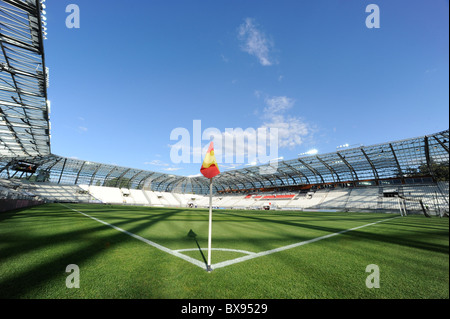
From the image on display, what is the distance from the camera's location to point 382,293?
2.71 metres

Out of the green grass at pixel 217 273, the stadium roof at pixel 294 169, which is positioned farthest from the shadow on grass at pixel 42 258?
the stadium roof at pixel 294 169

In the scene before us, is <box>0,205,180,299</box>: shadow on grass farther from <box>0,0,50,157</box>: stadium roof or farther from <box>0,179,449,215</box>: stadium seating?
<box>0,179,449,215</box>: stadium seating

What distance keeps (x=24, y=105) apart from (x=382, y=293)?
24.7 m

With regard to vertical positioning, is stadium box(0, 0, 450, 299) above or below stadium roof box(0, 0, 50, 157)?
below

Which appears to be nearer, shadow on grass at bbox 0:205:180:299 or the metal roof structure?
shadow on grass at bbox 0:205:180:299

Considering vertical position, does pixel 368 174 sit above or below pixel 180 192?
above

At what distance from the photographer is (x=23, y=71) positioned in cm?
1194

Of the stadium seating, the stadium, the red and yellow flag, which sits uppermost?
the red and yellow flag

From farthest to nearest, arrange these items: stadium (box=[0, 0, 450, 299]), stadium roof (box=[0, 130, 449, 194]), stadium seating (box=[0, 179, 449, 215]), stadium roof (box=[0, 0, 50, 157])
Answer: stadium roof (box=[0, 130, 449, 194]), stadium seating (box=[0, 179, 449, 215]), stadium roof (box=[0, 0, 50, 157]), stadium (box=[0, 0, 450, 299])

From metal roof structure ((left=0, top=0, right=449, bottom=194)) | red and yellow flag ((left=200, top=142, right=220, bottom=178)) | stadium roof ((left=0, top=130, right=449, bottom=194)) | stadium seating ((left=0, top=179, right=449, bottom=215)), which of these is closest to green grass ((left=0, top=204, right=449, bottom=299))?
red and yellow flag ((left=200, top=142, right=220, bottom=178))

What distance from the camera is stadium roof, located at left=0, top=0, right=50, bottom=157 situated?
29.4ft
